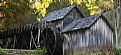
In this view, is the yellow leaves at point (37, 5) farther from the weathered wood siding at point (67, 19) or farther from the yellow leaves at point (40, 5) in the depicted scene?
the weathered wood siding at point (67, 19)

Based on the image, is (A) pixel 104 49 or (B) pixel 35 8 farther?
(B) pixel 35 8

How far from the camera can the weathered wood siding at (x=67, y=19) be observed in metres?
25.8

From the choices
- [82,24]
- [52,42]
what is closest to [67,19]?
[52,42]

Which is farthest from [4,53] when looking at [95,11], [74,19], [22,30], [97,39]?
[95,11]

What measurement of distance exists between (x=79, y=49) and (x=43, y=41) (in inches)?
143

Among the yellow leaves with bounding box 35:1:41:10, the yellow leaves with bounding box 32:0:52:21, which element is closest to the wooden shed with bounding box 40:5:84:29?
the yellow leaves with bounding box 32:0:52:21

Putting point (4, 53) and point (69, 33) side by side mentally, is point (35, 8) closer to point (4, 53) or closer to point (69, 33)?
point (69, 33)

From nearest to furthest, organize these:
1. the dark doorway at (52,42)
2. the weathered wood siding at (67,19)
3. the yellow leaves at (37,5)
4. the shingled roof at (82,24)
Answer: the shingled roof at (82,24) < the dark doorway at (52,42) < the weathered wood siding at (67,19) < the yellow leaves at (37,5)

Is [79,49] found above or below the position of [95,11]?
below

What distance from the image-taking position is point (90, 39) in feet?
74.2

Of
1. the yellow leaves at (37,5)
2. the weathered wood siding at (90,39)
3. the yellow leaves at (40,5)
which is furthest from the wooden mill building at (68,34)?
the yellow leaves at (37,5)

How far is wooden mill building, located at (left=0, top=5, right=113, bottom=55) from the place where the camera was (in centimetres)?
2264

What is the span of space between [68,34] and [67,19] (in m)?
2.57

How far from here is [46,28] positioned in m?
24.4
